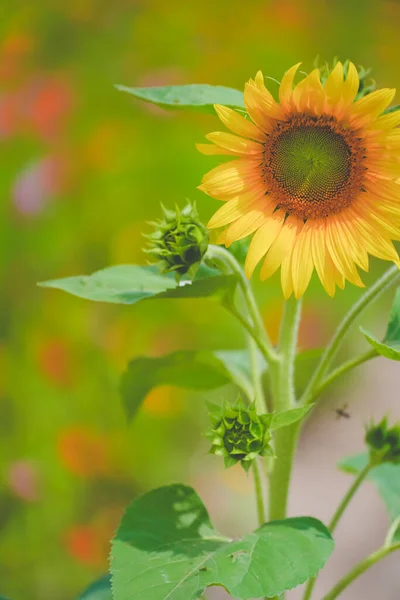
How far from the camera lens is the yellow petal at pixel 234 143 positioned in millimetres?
474

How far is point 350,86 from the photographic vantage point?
452mm

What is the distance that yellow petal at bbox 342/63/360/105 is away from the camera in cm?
45

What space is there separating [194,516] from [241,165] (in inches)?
9.9

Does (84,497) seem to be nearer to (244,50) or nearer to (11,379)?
(11,379)

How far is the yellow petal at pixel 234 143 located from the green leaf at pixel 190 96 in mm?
37

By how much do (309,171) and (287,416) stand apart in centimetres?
16

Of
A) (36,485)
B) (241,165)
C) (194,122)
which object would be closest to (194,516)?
(241,165)

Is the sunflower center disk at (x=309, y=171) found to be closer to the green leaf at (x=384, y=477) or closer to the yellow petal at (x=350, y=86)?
the yellow petal at (x=350, y=86)

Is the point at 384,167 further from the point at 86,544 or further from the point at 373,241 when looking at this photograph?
the point at 86,544

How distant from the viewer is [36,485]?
57.9 inches

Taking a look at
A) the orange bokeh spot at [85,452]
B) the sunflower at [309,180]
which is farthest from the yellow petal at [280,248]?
the orange bokeh spot at [85,452]

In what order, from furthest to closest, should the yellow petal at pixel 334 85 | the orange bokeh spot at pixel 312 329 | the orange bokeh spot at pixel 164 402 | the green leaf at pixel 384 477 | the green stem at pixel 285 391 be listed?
the orange bokeh spot at pixel 312 329, the orange bokeh spot at pixel 164 402, the green leaf at pixel 384 477, the green stem at pixel 285 391, the yellow petal at pixel 334 85

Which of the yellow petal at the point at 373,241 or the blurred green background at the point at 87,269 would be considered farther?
the blurred green background at the point at 87,269

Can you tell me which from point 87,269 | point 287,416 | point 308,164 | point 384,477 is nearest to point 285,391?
point 287,416
